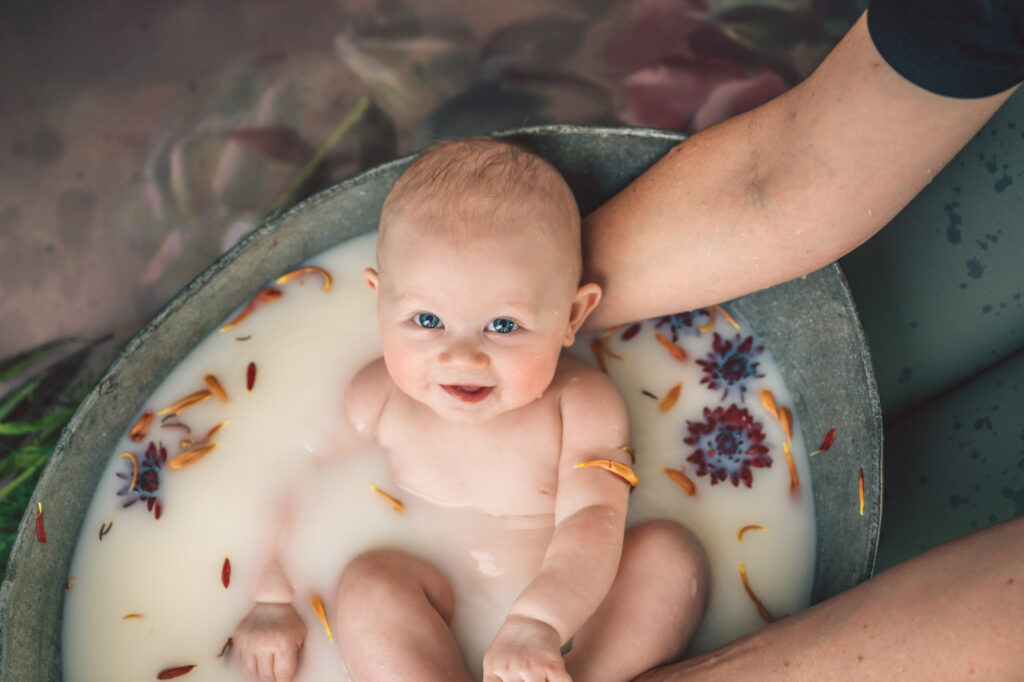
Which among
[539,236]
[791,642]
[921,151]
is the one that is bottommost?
[791,642]

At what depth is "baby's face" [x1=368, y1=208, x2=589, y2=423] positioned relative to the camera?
872 millimetres

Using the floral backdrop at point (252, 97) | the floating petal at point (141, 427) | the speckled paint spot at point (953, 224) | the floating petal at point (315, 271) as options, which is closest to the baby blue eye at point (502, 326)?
the floating petal at point (315, 271)

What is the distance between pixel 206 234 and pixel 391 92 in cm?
43

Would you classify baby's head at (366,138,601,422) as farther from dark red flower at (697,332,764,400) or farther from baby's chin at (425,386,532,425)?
dark red flower at (697,332,764,400)

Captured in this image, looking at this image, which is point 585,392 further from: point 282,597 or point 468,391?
point 282,597

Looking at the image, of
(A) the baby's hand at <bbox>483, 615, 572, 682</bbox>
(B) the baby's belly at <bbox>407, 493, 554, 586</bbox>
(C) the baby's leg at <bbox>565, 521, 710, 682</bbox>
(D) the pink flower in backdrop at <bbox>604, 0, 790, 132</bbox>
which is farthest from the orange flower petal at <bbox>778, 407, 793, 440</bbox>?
(D) the pink flower in backdrop at <bbox>604, 0, 790, 132</bbox>

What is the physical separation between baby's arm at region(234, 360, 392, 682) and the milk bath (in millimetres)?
15

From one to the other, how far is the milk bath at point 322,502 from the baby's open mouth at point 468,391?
0.67ft

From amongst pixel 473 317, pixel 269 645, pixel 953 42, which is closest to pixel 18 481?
pixel 269 645

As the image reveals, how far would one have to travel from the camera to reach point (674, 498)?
1.10 meters

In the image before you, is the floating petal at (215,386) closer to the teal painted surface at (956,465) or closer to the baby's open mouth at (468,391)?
the baby's open mouth at (468,391)

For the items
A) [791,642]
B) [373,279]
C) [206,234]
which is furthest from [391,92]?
[791,642]

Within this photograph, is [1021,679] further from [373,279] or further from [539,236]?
[373,279]

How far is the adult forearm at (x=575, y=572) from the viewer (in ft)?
2.88
